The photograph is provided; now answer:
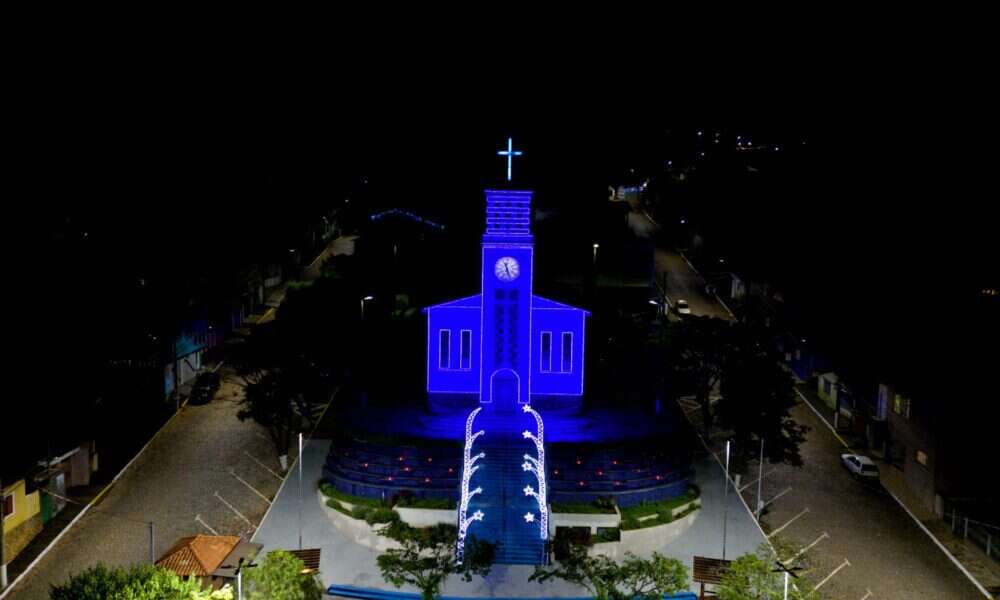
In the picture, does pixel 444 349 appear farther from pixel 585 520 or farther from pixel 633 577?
pixel 633 577

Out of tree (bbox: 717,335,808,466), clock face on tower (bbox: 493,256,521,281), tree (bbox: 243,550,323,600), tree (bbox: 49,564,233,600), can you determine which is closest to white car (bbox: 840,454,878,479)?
tree (bbox: 717,335,808,466)

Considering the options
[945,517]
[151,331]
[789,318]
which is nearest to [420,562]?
[945,517]

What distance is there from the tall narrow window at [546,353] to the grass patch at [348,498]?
40.2 ft

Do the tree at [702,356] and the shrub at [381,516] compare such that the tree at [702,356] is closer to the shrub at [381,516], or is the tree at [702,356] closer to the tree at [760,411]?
the tree at [760,411]

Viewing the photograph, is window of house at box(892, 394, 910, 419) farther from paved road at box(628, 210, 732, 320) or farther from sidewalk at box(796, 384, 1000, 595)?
paved road at box(628, 210, 732, 320)

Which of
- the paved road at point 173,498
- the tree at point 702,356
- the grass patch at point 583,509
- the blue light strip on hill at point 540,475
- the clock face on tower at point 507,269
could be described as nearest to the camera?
the paved road at point 173,498

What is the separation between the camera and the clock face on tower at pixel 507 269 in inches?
1751

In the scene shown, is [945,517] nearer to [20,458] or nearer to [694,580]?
[694,580]

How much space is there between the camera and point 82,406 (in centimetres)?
4166

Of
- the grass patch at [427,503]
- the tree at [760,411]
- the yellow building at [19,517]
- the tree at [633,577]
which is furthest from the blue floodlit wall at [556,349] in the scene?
the yellow building at [19,517]

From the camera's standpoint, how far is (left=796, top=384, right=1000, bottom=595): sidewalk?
34.1 metres

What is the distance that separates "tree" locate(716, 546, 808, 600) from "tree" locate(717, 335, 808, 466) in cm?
1537

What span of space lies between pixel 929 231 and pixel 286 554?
47373 millimetres

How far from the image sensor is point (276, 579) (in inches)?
1062
